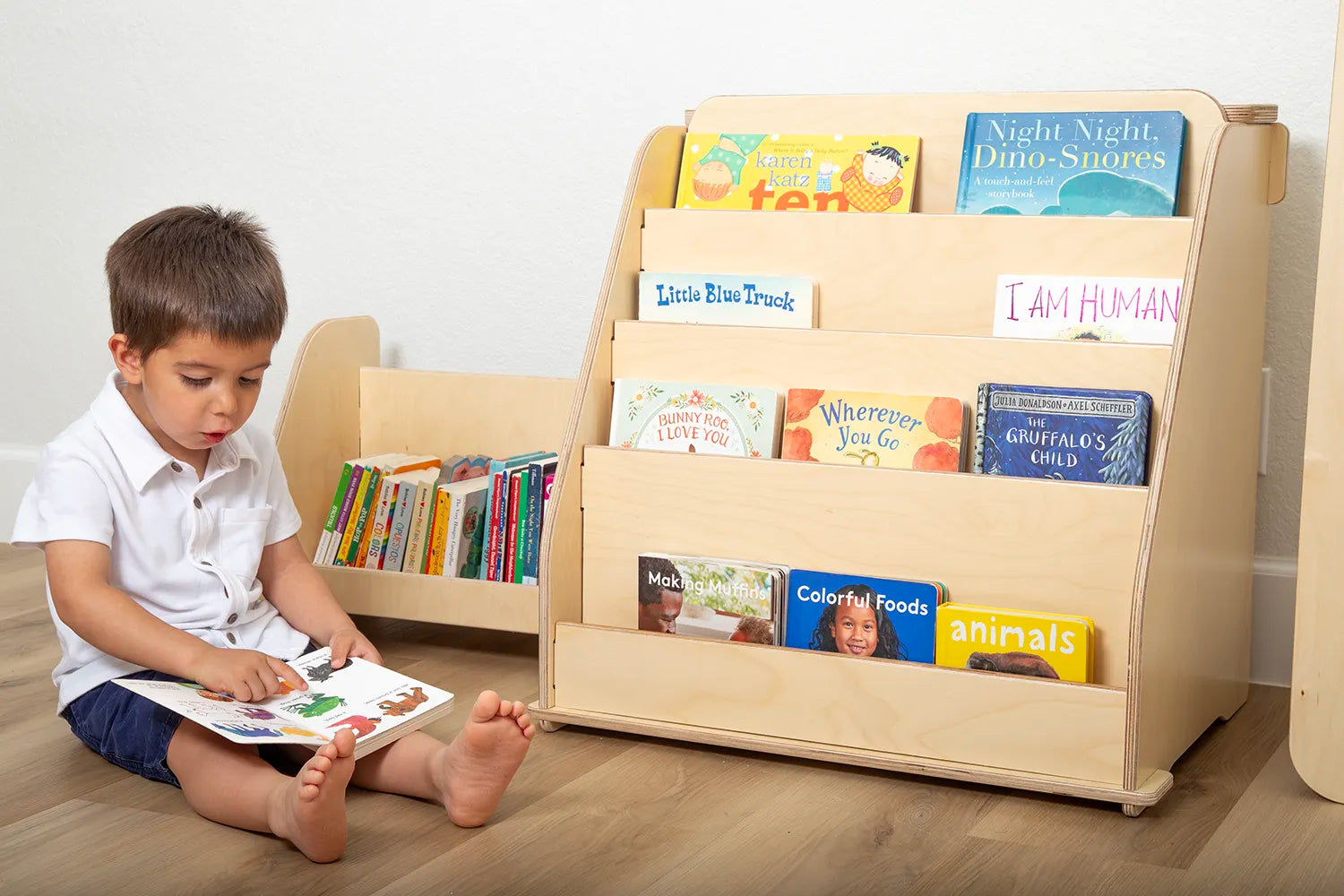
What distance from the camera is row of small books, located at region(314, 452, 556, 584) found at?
5.97 feet

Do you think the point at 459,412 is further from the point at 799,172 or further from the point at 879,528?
the point at 879,528

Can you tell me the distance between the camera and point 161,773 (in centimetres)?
136

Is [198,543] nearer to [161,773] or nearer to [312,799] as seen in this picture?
[161,773]

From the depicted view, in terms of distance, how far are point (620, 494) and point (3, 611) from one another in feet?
3.71

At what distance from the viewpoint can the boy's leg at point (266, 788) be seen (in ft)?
3.74

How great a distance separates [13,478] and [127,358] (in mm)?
1421

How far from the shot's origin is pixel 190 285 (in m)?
1.36

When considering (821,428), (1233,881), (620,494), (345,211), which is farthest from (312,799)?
(345,211)

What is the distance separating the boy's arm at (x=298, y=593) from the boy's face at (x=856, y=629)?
0.54m

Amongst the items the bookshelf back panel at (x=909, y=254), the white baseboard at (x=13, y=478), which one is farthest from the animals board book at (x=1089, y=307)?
the white baseboard at (x=13, y=478)

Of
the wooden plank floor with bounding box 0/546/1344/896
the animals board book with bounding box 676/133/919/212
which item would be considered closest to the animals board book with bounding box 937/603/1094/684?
the wooden plank floor with bounding box 0/546/1344/896

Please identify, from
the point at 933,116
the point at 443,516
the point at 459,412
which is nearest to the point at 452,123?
the point at 459,412

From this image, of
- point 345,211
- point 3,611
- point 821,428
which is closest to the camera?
point 821,428

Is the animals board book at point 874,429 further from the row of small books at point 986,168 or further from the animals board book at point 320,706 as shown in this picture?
the animals board book at point 320,706
